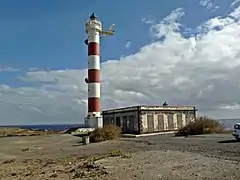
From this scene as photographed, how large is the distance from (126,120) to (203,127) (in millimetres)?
15573

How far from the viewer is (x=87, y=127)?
61.8 meters

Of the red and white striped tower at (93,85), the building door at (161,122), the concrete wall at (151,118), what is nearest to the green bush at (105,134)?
the concrete wall at (151,118)

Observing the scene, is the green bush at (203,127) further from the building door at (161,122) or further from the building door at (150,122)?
the building door at (161,122)

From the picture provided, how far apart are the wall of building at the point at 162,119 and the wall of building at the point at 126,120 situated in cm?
121

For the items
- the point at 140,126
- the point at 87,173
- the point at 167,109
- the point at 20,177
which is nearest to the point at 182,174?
the point at 87,173

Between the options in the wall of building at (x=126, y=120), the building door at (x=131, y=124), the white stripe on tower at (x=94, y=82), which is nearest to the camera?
the wall of building at (x=126, y=120)

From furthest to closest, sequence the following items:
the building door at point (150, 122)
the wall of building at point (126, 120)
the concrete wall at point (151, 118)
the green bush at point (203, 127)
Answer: the wall of building at point (126, 120) < the building door at point (150, 122) < the concrete wall at point (151, 118) < the green bush at point (203, 127)

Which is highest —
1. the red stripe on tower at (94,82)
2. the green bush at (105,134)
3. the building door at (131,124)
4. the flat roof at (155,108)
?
the red stripe on tower at (94,82)

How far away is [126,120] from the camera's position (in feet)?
192

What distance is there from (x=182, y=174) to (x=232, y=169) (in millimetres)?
2080

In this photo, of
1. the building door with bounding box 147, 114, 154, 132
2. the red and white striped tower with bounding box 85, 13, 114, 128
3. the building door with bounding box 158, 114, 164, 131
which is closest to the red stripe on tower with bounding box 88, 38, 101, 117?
the red and white striped tower with bounding box 85, 13, 114, 128

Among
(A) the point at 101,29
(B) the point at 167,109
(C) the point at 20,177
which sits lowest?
(C) the point at 20,177

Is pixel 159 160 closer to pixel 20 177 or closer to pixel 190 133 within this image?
pixel 20 177

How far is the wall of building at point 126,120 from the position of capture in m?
55.5
